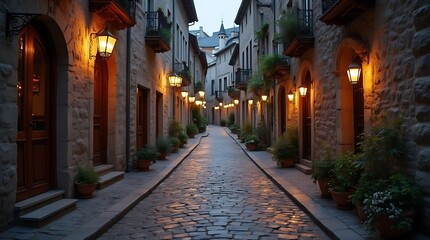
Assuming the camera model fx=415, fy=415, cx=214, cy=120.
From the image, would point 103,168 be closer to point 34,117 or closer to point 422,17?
point 34,117

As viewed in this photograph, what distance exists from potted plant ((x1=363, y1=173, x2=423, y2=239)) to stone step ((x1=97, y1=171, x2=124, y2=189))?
533 centimetres

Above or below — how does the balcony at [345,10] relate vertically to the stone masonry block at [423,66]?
above

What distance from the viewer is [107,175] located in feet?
30.5

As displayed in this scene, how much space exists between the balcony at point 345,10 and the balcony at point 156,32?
6.30 meters

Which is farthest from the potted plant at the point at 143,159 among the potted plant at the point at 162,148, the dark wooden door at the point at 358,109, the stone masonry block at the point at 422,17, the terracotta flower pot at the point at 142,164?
the stone masonry block at the point at 422,17

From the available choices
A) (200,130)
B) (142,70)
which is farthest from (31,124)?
(200,130)

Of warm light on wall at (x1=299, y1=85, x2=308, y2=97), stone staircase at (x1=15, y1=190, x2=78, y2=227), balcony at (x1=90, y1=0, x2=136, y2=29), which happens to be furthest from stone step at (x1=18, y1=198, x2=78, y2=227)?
warm light on wall at (x1=299, y1=85, x2=308, y2=97)

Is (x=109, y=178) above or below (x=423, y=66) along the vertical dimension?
below

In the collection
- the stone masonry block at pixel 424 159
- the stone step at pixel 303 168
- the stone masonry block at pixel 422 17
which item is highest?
the stone masonry block at pixel 422 17

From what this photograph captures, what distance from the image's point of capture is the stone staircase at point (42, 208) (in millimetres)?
5395

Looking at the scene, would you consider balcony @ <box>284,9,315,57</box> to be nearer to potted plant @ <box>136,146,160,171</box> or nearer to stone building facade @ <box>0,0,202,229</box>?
stone building facade @ <box>0,0,202,229</box>

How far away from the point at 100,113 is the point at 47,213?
4377mm

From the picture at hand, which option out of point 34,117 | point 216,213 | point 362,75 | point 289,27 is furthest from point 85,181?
point 289,27

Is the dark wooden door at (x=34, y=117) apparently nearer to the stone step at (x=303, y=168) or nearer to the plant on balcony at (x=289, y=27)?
the stone step at (x=303, y=168)
